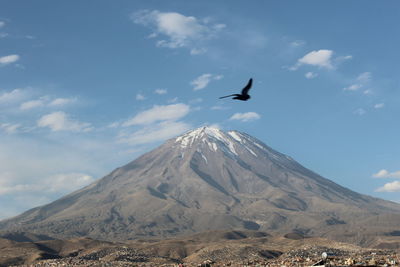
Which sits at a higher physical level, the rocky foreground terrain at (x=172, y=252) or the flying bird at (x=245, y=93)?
the flying bird at (x=245, y=93)

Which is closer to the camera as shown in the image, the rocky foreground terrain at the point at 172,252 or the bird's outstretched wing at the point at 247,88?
the bird's outstretched wing at the point at 247,88

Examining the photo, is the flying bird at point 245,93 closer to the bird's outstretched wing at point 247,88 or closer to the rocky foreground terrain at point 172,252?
the bird's outstretched wing at point 247,88

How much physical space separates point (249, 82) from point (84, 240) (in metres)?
115

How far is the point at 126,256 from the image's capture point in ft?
274

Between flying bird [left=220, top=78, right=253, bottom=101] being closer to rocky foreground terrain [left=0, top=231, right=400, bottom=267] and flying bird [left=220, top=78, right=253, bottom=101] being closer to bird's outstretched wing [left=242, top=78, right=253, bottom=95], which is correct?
bird's outstretched wing [left=242, top=78, right=253, bottom=95]

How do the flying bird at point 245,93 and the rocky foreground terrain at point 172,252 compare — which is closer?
the flying bird at point 245,93

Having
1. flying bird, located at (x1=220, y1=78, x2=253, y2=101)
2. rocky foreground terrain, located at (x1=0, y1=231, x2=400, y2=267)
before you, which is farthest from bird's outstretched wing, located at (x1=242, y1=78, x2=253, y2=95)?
rocky foreground terrain, located at (x1=0, y1=231, x2=400, y2=267)

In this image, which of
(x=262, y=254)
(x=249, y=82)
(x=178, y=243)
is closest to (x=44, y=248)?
(x=178, y=243)

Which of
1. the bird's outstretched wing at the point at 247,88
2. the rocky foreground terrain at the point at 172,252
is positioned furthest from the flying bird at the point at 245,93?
the rocky foreground terrain at the point at 172,252

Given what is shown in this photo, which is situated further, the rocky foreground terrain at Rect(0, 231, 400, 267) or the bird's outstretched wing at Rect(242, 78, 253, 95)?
the rocky foreground terrain at Rect(0, 231, 400, 267)

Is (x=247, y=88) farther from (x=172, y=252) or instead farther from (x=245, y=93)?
(x=172, y=252)

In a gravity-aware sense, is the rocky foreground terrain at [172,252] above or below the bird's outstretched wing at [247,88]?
below

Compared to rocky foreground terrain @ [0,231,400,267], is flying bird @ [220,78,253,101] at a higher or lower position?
higher

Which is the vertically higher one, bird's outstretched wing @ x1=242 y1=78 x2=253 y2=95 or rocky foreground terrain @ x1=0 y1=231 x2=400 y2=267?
bird's outstretched wing @ x1=242 y1=78 x2=253 y2=95
